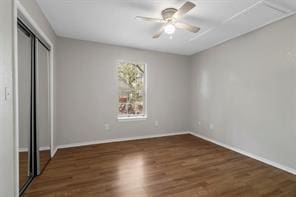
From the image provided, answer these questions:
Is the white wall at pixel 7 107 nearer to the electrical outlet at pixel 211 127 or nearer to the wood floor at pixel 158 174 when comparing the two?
the wood floor at pixel 158 174

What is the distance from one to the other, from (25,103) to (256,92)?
153 inches

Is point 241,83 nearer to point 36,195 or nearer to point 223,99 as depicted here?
point 223,99

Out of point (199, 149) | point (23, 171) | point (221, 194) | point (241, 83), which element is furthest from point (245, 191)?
point (23, 171)

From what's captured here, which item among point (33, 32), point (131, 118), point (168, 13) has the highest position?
point (168, 13)

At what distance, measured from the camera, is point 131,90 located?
441 cm

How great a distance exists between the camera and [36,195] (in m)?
1.93

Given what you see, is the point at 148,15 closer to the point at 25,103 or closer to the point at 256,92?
the point at 25,103

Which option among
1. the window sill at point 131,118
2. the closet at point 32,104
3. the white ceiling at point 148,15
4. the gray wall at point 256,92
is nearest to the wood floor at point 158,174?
the closet at point 32,104

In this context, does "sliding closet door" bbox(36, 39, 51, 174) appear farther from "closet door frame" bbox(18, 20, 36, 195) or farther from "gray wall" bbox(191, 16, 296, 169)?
"gray wall" bbox(191, 16, 296, 169)

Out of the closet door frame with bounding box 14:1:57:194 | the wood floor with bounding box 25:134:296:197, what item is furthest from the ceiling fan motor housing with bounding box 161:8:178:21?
the wood floor with bounding box 25:134:296:197

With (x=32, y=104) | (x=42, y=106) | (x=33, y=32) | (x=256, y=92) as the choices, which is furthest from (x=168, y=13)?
(x=42, y=106)

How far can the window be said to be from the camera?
428 centimetres

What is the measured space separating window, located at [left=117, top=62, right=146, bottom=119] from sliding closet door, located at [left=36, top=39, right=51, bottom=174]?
→ 68.8 inches

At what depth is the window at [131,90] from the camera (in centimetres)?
428
